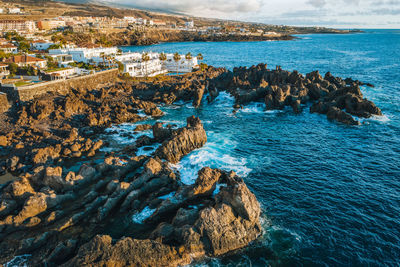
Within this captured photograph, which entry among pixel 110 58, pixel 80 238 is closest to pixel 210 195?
pixel 80 238

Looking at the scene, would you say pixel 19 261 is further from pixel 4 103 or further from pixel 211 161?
pixel 4 103

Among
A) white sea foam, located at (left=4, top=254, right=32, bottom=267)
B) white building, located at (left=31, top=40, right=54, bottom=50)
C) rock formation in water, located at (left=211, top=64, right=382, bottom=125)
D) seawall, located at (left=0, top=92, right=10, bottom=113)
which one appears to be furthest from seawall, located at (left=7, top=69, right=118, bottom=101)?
white building, located at (left=31, top=40, right=54, bottom=50)

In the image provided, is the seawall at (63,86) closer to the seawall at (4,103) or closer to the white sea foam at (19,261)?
the seawall at (4,103)

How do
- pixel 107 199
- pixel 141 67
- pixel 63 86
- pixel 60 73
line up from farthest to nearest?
pixel 141 67 → pixel 60 73 → pixel 63 86 → pixel 107 199

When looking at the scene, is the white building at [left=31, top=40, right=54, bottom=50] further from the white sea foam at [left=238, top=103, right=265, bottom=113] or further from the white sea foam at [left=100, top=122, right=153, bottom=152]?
the white sea foam at [left=238, top=103, right=265, bottom=113]

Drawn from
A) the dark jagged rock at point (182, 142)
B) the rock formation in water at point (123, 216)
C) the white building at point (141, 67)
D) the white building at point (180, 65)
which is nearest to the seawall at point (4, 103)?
the rock formation in water at point (123, 216)

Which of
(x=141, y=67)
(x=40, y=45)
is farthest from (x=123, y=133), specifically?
(x=40, y=45)

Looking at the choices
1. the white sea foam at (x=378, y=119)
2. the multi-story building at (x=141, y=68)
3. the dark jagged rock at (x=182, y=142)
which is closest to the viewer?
the dark jagged rock at (x=182, y=142)
